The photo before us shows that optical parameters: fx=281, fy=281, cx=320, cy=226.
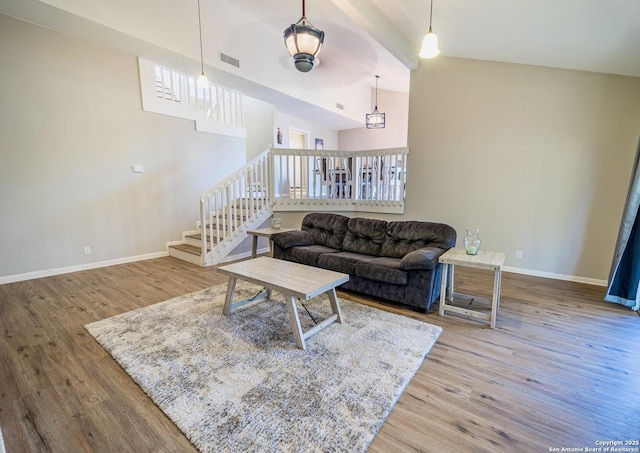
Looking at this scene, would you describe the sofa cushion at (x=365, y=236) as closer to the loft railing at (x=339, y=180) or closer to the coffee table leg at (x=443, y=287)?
the coffee table leg at (x=443, y=287)

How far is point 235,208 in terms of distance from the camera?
181 inches

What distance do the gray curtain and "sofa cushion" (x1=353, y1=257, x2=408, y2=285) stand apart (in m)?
2.41

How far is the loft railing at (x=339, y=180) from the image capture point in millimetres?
5180

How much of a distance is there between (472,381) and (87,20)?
5.26 m

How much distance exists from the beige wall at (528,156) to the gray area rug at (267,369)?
8.67 ft

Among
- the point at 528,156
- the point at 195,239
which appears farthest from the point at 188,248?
the point at 528,156

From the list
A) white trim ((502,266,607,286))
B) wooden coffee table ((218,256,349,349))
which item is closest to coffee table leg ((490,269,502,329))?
wooden coffee table ((218,256,349,349))

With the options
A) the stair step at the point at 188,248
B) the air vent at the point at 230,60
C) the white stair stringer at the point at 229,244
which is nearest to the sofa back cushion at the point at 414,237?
the white stair stringer at the point at 229,244

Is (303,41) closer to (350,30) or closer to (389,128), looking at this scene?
(350,30)

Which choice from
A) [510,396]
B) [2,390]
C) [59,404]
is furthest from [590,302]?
[2,390]

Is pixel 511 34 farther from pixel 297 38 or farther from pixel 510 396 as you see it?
pixel 510 396

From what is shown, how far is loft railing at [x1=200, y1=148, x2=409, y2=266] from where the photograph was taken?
495cm

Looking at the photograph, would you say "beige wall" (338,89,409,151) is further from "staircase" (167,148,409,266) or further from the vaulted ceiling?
"staircase" (167,148,409,266)

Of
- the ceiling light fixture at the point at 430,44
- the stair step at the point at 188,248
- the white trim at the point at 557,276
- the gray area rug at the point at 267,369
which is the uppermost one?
the ceiling light fixture at the point at 430,44
